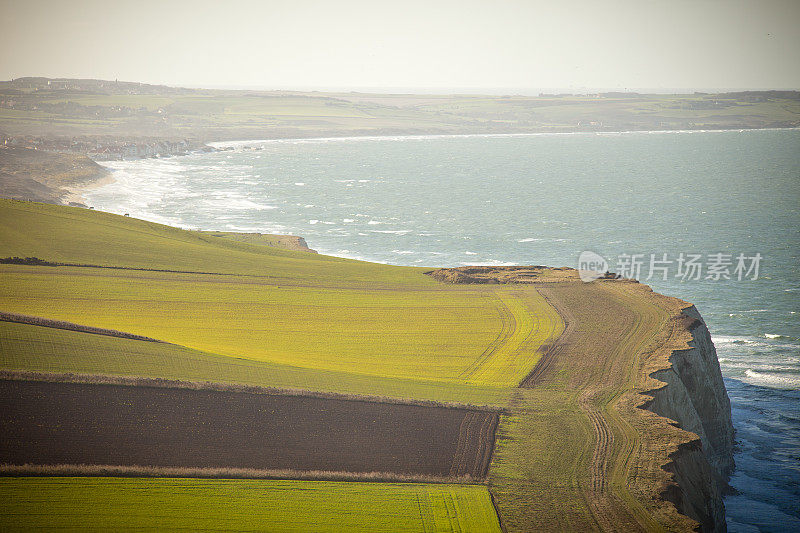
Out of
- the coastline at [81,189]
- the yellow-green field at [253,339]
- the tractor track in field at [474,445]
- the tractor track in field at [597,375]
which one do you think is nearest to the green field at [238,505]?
the yellow-green field at [253,339]

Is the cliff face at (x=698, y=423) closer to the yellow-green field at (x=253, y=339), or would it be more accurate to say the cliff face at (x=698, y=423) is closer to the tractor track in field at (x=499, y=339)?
the yellow-green field at (x=253, y=339)

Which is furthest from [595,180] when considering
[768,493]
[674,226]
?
[768,493]

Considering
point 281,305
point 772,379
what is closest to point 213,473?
point 281,305

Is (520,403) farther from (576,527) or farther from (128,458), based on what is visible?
(128,458)

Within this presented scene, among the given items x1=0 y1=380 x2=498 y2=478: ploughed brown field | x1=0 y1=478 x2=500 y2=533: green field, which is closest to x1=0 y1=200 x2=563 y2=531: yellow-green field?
x1=0 y1=478 x2=500 y2=533: green field

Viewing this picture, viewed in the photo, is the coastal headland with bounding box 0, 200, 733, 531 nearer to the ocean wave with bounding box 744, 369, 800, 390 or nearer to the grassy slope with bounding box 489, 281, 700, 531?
the grassy slope with bounding box 489, 281, 700, 531

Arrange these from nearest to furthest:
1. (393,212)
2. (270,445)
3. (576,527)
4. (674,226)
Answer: (576,527) < (270,445) < (674,226) < (393,212)

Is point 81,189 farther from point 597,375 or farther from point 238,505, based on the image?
point 238,505
